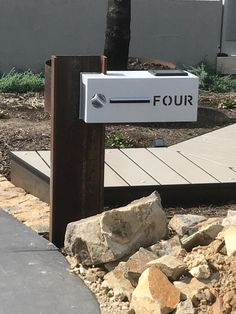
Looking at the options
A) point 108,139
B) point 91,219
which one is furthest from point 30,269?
point 108,139

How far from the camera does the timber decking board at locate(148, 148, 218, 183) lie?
20.2 ft

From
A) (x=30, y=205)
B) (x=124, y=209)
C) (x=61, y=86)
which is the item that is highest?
(x=61, y=86)

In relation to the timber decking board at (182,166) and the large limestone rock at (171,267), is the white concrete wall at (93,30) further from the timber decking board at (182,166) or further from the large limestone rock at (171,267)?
the large limestone rock at (171,267)

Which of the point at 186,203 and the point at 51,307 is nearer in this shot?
the point at 51,307

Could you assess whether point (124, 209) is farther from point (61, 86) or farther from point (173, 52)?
point (173, 52)

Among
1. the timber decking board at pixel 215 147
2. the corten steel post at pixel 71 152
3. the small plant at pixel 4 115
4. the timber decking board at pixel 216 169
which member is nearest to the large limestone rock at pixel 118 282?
the corten steel post at pixel 71 152

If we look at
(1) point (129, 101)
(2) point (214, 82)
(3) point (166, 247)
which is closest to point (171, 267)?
(3) point (166, 247)

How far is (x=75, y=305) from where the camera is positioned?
163 inches

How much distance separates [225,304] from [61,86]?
1.67 meters

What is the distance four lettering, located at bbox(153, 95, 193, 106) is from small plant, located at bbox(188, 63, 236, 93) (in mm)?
6387

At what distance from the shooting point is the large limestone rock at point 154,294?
386 centimetres

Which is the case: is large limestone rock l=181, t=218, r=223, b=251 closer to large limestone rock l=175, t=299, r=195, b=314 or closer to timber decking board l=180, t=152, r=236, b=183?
large limestone rock l=175, t=299, r=195, b=314

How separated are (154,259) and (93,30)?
8270mm

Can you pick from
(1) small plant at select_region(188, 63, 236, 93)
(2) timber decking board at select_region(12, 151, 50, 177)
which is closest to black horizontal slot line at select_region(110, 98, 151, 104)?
(2) timber decking board at select_region(12, 151, 50, 177)
